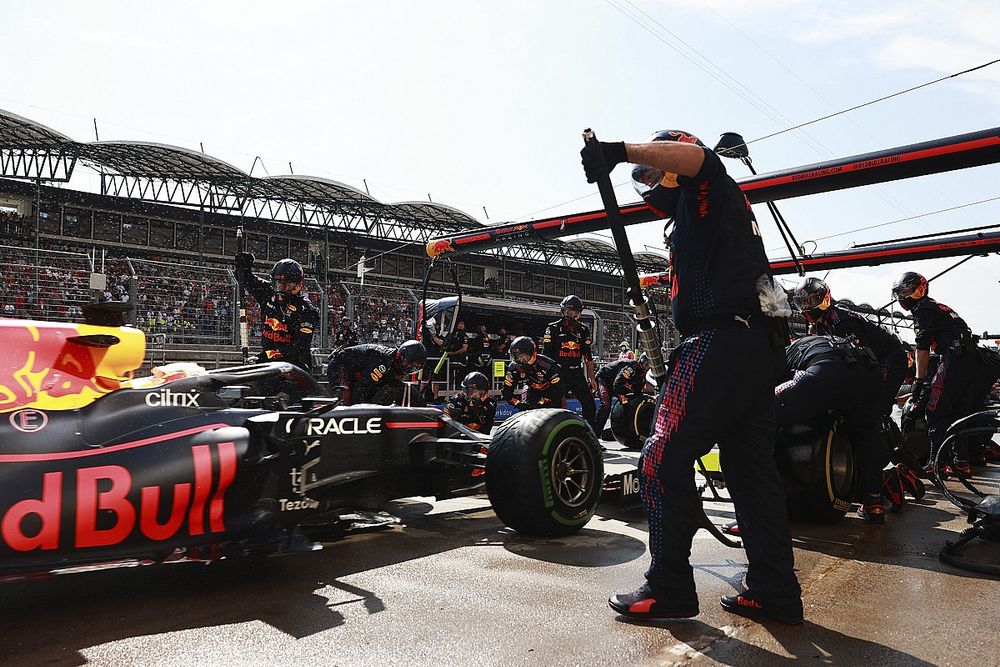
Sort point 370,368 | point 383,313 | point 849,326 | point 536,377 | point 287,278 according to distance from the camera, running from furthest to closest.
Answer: point 383,313
point 536,377
point 370,368
point 287,278
point 849,326

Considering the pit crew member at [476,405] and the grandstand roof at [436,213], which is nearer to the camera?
the pit crew member at [476,405]

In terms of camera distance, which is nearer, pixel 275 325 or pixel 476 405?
pixel 275 325

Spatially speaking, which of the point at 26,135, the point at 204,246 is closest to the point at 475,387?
the point at 26,135

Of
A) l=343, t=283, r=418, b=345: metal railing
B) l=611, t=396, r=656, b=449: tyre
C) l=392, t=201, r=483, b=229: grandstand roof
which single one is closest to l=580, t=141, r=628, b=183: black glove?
l=611, t=396, r=656, b=449: tyre

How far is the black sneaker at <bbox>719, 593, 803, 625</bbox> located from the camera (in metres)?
2.56

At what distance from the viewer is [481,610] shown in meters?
2.72

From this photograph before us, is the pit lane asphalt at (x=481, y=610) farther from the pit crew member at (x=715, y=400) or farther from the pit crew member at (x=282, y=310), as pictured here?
the pit crew member at (x=282, y=310)

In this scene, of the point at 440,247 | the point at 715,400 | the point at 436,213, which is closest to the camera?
the point at 715,400

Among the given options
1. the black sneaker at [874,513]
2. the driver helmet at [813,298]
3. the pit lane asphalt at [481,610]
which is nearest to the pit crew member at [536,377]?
the driver helmet at [813,298]

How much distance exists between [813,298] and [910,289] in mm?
1952

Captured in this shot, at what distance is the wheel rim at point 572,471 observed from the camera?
154 inches

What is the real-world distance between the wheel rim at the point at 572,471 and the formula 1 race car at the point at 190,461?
0.01 meters

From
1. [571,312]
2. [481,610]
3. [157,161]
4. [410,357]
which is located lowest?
[481,610]

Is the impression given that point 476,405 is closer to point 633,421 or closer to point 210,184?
point 633,421
